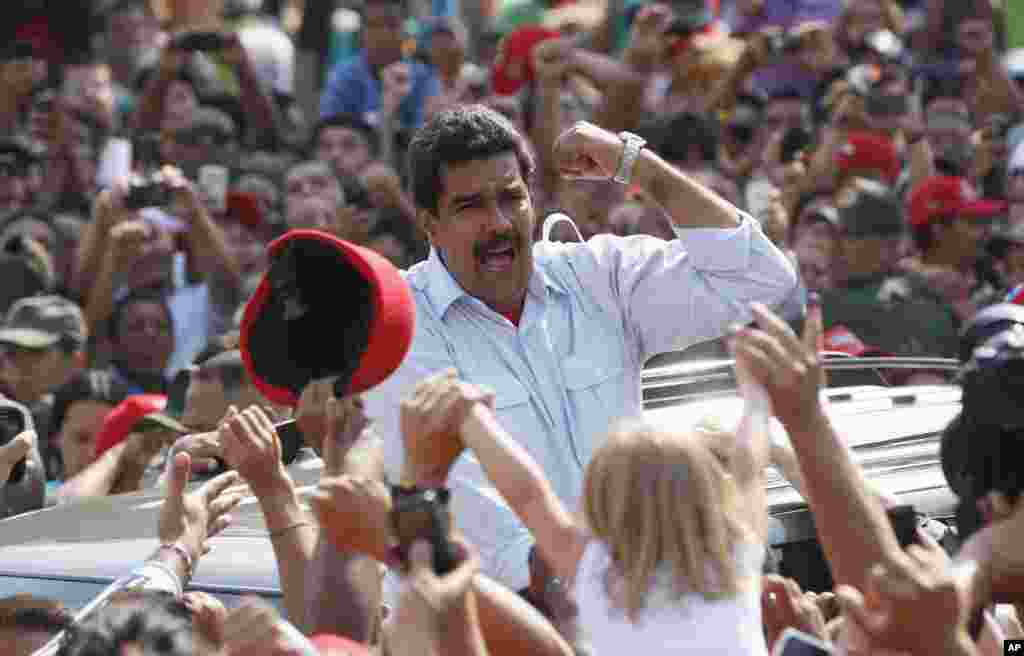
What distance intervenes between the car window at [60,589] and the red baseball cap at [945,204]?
16.2ft

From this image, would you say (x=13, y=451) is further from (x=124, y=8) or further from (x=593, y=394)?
(x=124, y=8)

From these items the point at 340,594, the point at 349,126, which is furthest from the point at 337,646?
the point at 349,126

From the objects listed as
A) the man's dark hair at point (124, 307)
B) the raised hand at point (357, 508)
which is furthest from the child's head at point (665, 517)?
the man's dark hair at point (124, 307)

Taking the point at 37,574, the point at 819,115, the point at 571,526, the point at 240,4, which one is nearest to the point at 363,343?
the point at 571,526

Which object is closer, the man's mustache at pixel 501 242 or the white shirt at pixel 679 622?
the white shirt at pixel 679 622

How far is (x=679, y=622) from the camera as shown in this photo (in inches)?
123

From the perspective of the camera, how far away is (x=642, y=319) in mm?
4559

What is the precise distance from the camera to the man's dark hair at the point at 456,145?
180 inches

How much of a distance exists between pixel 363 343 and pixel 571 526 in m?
0.56

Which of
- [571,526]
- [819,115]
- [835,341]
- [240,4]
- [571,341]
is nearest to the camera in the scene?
[571,526]

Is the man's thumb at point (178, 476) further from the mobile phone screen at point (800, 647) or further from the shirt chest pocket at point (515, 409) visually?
the mobile phone screen at point (800, 647)

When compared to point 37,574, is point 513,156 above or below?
above

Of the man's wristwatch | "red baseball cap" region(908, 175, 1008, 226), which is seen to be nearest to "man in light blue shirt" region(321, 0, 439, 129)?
"red baseball cap" region(908, 175, 1008, 226)

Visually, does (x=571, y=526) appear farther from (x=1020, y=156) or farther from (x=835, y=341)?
(x=1020, y=156)
